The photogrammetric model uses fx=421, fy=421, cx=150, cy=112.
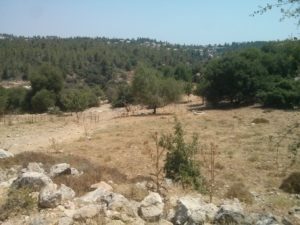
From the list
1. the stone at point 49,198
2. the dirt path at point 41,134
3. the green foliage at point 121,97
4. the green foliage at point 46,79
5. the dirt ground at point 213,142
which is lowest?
the dirt path at point 41,134

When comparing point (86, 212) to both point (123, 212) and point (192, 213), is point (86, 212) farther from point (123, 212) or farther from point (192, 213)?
point (192, 213)

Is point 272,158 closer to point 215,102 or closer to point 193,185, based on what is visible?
point 193,185

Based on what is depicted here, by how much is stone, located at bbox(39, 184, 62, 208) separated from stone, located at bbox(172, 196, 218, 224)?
2.62m

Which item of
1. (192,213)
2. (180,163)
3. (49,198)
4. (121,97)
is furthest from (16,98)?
(192,213)

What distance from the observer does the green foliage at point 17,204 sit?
29.8 ft

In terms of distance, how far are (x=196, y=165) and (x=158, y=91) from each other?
34977 millimetres

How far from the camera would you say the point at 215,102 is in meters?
52.9

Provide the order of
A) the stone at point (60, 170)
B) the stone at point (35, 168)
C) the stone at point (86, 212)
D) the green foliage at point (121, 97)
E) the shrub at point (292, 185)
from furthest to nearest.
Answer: the green foliage at point (121, 97)
the shrub at point (292, 185)
the stone at point (35, 168)
the stone at point (60, 170)
the stone at point (86, 212)

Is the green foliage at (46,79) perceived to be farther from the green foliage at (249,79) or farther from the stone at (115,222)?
the stone at (115,222)

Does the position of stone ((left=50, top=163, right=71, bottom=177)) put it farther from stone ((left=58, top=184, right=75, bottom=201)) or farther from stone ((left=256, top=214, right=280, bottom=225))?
stone ((left=256, top=214, right=280, bottom=225))

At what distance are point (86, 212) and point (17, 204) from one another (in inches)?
67.0

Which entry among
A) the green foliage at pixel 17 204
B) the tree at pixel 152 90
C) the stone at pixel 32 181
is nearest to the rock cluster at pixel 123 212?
the green foliage at pixel 17 204

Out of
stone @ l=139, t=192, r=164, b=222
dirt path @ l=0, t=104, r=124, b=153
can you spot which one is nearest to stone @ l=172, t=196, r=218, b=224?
stone @ l=139, t=192, r=164, b=222

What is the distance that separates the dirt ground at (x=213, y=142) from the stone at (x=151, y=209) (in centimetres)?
302
